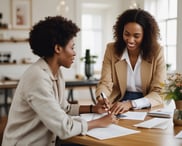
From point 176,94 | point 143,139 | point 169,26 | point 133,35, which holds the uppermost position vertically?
point 169,26

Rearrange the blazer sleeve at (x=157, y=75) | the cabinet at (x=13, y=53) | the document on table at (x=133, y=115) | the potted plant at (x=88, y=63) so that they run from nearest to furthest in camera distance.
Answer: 1. the document on table at (x=133, y=115)
2. the blazer sleeve at (x=157, y=75)
3. the potted plant at (x=88, y=63)
4. the cabinet at (x=13, y=53)

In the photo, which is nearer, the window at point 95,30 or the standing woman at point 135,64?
the standing woman at point 135,64

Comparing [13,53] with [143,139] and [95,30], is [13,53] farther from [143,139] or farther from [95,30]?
[143,139]

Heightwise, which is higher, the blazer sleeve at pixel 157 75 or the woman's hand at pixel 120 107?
the blazer sleeve at pixel 157 75

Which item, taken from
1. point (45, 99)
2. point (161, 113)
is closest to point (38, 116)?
point (45, 99)

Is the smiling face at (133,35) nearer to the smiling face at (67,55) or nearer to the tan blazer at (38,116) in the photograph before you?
the smiling face at (67,55)

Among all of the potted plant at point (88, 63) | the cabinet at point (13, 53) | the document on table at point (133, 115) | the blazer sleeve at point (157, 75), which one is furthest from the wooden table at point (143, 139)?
the cabinet at point (13, 53)

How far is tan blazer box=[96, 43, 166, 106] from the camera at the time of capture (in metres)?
2.40

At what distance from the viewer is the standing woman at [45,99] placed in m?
1.50

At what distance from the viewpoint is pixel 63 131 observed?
58.4 inches

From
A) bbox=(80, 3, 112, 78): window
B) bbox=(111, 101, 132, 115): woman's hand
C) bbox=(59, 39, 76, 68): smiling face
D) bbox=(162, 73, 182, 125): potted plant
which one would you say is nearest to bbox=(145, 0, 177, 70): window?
bbox=(80, 3, 112, 78): window

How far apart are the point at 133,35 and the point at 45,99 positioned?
A: 108cm

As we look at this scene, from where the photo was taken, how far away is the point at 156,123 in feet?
5.73

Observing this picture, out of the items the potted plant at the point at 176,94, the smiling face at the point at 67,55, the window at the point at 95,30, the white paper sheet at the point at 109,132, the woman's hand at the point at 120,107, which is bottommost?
the white paper sheet at the point at 109,132
